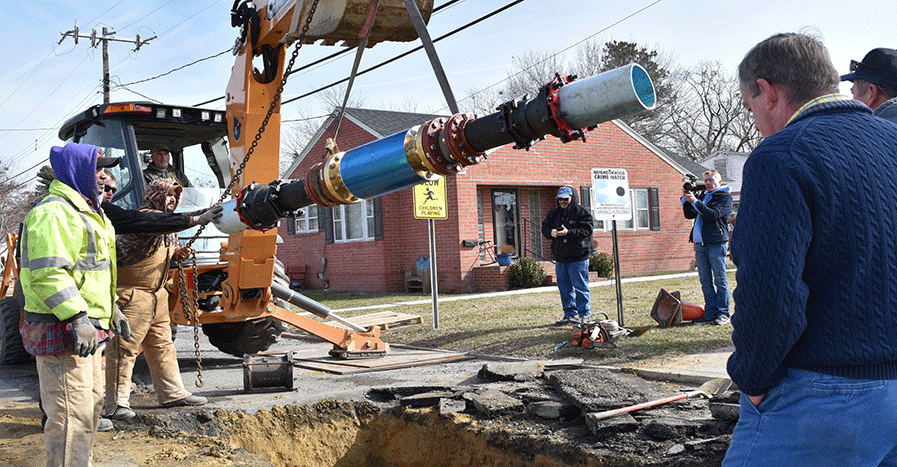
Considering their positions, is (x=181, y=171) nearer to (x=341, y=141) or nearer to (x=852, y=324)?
(x=852, y=324)

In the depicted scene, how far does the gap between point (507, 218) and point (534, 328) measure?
32.8 ft

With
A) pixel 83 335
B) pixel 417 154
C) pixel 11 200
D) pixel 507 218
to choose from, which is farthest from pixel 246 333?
pixel 11 200

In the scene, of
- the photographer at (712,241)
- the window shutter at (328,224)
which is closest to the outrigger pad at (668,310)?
the photographer at (712,241)

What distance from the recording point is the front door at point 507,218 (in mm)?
19500

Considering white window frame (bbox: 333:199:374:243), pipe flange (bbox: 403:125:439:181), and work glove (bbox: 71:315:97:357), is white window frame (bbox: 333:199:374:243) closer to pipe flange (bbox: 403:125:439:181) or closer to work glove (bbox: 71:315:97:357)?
work glove (bbox: 71:315:97:357)

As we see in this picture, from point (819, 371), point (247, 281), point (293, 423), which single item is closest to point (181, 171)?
point (247, 281)

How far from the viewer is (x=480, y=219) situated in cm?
1916

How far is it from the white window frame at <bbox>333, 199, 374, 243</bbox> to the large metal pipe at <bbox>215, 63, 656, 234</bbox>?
1501cm

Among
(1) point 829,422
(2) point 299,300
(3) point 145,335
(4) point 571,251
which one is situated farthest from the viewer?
(4) point 571,251

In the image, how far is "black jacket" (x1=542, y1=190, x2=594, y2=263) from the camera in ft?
31.9

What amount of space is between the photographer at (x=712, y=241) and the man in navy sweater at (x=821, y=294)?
7.23 metres

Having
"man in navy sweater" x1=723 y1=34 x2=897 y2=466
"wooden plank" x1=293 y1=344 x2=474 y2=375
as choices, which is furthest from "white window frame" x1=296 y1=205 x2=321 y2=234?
"man in navy sweater" x1=723 y1=34 x2=897 y2=466

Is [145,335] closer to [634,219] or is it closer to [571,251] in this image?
[571,251]

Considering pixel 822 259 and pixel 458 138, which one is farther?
pixel 458 138
